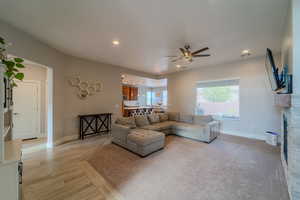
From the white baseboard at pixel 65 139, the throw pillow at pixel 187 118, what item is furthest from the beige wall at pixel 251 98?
the white baseboard at pixel 65 139

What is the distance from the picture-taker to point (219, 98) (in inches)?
214

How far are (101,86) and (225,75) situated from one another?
5049mm

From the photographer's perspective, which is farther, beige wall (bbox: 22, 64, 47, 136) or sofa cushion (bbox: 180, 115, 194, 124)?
sofa cushion (bbox: 180, 115, 194, 124)

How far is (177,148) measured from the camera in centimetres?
363

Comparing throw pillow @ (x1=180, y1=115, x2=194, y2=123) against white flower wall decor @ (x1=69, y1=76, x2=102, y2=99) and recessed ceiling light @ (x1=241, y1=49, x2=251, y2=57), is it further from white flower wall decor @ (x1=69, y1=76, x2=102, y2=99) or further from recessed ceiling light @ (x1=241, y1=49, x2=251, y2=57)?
white flower wall decor @ (x1=69, y1=76, x2=102, y2=99)

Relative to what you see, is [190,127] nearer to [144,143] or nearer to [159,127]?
[159,127]

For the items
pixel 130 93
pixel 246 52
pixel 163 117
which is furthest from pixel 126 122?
pixel 130 93

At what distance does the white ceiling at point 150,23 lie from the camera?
6.67ft

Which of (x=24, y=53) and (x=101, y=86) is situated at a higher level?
(x=24, y=53)

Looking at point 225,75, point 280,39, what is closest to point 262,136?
point 225,75

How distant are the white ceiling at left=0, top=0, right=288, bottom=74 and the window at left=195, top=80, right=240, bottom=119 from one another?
1.79m

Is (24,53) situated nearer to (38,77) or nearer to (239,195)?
(38,77)

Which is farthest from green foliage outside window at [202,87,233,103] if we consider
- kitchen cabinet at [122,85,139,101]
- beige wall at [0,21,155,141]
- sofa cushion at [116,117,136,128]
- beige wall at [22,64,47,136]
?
beige wall at [22,64,47,136]

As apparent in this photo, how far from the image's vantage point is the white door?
13.8 feet
